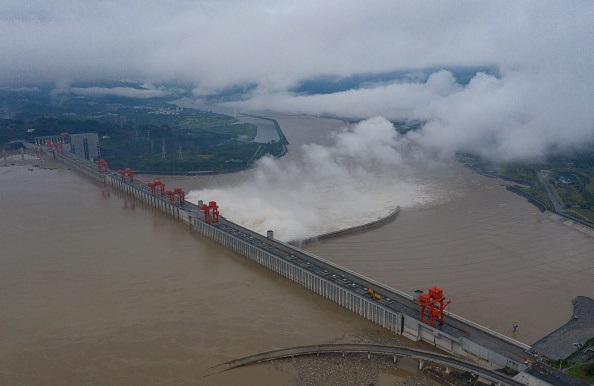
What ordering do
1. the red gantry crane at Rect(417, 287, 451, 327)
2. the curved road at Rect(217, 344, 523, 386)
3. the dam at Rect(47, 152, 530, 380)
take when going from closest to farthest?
the curved road at Rect(217, 344, 523, 386)
the dam at Rect(47, 152, 530, 380)
the red gantry crane at Rect(417, 287, 451, 327)

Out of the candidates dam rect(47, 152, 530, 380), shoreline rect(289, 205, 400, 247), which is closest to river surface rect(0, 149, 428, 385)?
dam rect(47, 152, 530, 380)

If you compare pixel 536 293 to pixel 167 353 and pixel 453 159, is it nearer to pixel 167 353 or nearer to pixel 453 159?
pixel 167 353

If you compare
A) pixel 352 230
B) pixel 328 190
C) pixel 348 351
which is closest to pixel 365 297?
pixel 348 351

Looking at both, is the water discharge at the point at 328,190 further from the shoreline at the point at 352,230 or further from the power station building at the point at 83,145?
the power station building at the point at 83,145

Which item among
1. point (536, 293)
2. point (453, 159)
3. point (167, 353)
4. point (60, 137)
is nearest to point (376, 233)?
point (536, 293)

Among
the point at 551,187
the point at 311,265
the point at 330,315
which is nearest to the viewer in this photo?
the point at 330,315

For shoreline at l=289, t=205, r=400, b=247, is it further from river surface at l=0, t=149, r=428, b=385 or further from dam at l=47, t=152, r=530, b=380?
river surface at l=0, t=149, r=428, b=385

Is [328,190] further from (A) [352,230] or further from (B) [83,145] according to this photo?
(B) [83,145]
